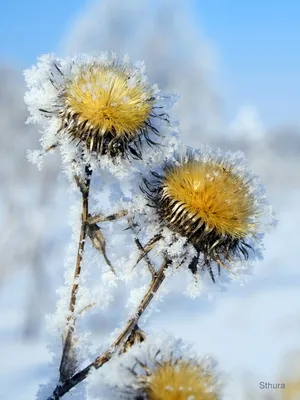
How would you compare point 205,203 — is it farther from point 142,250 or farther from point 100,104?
point 100,104

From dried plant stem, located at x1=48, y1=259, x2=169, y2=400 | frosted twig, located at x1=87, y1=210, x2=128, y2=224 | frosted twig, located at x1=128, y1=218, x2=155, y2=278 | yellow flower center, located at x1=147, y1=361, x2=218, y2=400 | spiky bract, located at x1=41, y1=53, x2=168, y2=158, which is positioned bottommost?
yellow flower center, located at x1=147, y1=361, x2=218, y2=400

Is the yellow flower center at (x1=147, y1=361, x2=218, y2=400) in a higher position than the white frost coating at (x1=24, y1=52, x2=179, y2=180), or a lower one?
lower

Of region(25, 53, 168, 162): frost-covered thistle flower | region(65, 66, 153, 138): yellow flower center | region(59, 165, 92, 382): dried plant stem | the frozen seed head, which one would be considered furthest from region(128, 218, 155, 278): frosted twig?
the frozen seed head

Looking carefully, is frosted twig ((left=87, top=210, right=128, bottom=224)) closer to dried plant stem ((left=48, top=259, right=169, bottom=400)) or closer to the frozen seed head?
dried plant stem ((left=48, top=259, right=169, bottom=400))

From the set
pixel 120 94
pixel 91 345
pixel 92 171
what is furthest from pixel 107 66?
pixel 91 345

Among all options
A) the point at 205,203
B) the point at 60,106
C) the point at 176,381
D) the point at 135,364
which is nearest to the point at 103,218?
the point at 205,203

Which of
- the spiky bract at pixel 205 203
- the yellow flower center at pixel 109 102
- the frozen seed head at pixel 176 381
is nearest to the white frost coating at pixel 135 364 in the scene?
the frozen seed head at pixel 176 381

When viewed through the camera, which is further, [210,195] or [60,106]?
[60,106]
